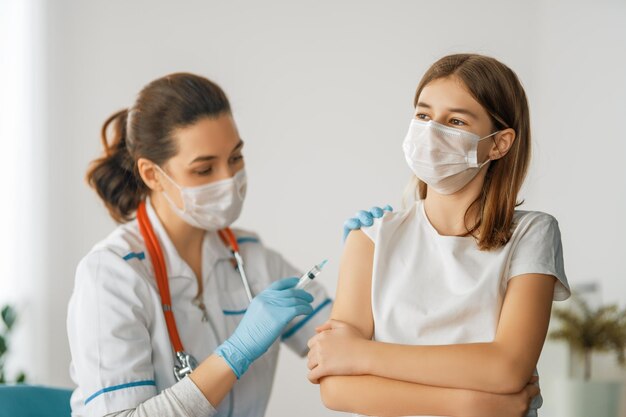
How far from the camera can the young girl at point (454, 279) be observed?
1296 millimetres

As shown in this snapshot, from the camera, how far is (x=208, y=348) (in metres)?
1.92

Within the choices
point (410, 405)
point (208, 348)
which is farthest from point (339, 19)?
point (410, 405)

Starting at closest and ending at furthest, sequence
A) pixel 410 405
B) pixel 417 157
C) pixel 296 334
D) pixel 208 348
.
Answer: pixel 410 405
pixel 417 157
pixel 208 348
pixel 296 334

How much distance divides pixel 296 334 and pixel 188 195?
1.67ft

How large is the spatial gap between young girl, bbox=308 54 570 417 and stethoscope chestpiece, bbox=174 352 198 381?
1.50ft

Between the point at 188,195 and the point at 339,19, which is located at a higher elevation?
the point at 339,19

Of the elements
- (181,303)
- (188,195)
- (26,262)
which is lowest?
(26,262)

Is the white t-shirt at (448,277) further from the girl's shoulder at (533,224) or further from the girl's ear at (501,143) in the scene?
the girl's ear at (501,143)

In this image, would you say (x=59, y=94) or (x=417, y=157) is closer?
(x=417, y=157)

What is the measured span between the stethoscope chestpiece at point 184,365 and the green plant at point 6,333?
1.38m

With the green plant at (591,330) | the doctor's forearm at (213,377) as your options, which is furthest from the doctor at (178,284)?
the green plant at (591,330)

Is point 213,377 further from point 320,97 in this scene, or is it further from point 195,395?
point 320,97

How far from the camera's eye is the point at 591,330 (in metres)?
3.11

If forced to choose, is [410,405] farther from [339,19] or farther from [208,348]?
[339,19]
